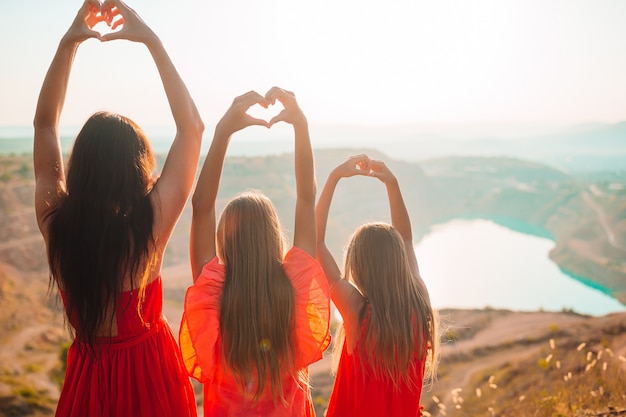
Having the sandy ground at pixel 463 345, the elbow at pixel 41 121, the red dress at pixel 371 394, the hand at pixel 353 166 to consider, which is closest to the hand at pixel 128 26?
the elbow at pixel 41 121

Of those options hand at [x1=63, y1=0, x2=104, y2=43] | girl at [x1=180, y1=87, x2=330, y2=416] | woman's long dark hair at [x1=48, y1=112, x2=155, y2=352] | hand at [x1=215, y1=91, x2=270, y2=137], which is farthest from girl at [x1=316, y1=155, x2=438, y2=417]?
hand at [x1=63, y1=0, x2=104, y2=43]

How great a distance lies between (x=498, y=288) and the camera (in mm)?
54562

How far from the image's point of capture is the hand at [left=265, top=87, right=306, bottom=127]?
2.22 meters

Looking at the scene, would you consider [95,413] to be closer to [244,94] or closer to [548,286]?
[244,94]

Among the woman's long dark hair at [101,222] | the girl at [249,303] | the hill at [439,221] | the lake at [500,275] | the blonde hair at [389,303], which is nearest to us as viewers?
the woman's long dark hair at [101,222]

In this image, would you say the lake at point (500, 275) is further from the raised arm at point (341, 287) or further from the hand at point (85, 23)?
the hand at point (85, 23)

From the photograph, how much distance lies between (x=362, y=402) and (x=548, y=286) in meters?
56.5

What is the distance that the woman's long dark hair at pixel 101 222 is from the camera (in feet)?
6.05

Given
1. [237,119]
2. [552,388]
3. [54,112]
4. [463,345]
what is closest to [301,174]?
[237,119]

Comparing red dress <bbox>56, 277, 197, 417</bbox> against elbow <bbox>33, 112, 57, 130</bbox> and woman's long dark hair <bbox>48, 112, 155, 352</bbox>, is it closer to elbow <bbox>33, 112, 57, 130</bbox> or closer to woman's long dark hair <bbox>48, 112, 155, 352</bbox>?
woman's long dark hair <bbox>48, 112, 155, 352</bbox>

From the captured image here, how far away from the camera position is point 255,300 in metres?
1.92

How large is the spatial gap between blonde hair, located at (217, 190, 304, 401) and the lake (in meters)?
43.4

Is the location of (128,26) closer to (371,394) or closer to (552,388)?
(371,394)

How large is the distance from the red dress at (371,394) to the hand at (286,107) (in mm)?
1189
